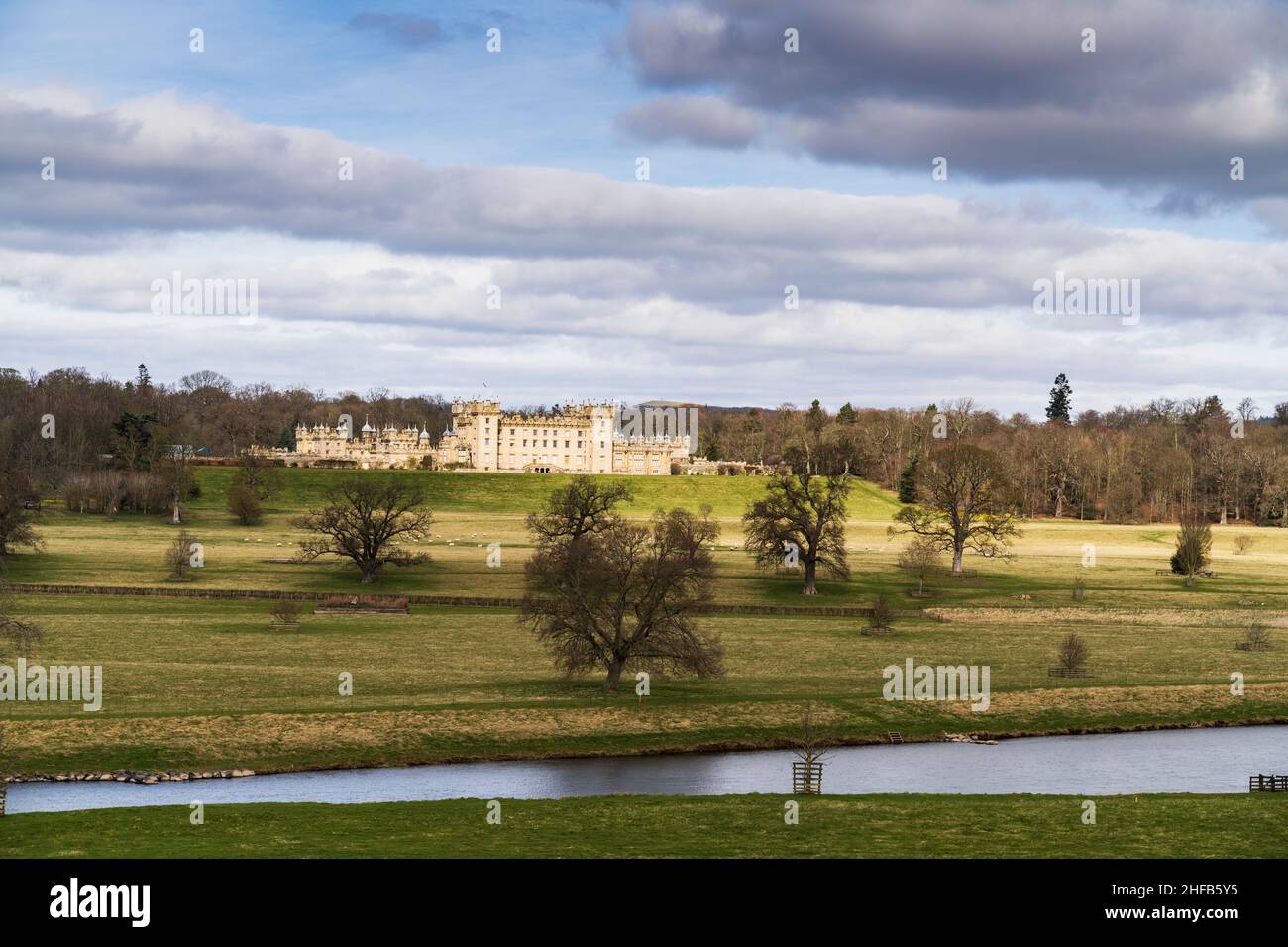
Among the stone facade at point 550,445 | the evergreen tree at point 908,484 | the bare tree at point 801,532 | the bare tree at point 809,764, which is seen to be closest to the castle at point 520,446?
the stone facade at point 550,445

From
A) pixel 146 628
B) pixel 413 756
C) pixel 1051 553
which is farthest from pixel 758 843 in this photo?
pixel 1051 553

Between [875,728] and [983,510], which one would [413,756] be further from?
[983,510]

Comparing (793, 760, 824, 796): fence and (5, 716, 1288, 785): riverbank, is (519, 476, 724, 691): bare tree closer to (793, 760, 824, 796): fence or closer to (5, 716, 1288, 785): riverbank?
(5, 716, 1288, 785): riverbank

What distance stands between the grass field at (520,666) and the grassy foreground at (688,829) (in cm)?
1037

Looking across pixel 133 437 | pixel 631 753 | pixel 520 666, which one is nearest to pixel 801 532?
pixel 520 666

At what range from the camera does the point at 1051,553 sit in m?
112

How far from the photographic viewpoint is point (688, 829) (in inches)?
1176

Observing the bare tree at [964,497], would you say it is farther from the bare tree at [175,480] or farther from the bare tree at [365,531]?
the bare tree at [175,480]

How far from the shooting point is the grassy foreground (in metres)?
27.1

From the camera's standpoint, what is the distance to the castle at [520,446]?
191 metres

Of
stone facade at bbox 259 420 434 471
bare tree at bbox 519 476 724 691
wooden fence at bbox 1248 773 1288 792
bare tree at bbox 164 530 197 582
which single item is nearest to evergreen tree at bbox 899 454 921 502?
stone facade at bbox 259 420 434 471

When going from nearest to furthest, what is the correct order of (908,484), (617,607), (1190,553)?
1. (617,607)
2. (1190,553)
3. (908,484)

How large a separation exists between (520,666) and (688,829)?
27972mm

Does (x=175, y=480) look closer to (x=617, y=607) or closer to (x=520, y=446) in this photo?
(x=520, y=446)
